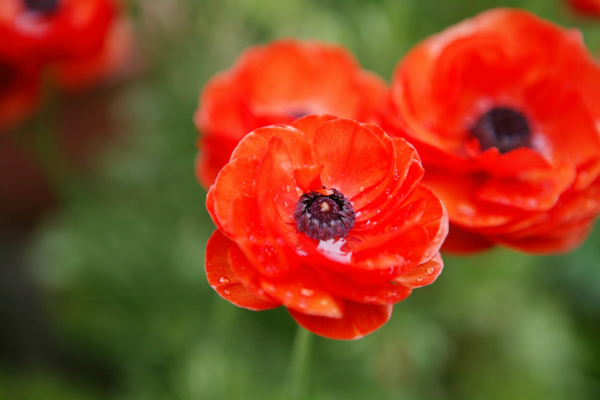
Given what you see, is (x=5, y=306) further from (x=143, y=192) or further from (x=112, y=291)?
(x=143, y=192)

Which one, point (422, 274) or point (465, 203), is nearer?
point (422, 274)

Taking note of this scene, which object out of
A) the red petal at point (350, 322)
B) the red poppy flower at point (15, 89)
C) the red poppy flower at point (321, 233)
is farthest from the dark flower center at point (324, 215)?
the red poppy flower at point (15, 89)

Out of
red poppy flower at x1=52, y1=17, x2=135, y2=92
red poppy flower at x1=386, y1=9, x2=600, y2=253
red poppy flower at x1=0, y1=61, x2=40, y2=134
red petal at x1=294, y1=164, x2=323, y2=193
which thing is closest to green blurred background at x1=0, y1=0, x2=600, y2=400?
red poppy flower at x1=52, y1=17, x2=135, y2=92

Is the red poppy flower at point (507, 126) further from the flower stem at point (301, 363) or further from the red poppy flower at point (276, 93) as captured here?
the flower stem at point (301, 363)

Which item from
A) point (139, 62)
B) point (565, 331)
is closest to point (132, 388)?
point (565, 331)

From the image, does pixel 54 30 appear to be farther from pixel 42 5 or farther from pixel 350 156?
pixel 350 156

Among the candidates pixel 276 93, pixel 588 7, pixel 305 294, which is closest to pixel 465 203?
pixel 305 294

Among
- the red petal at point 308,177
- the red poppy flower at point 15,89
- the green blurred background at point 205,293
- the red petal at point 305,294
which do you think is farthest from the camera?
the green blurred background at point 205,293
